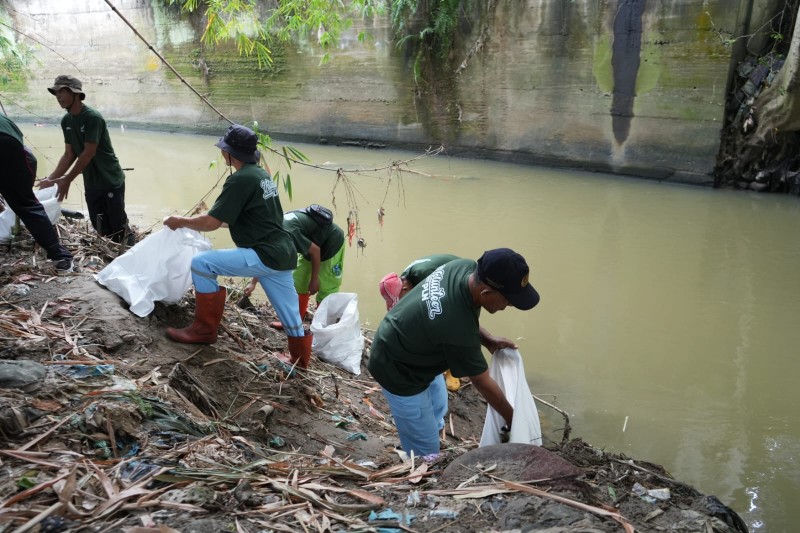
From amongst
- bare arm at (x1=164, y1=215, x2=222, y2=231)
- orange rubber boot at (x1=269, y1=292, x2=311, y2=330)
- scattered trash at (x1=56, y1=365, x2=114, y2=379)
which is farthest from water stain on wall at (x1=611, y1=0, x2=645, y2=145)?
scattered trash at (x1=56, y1=365, x2=114, y2=379)

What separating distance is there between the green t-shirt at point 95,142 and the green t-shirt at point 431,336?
9.31ft

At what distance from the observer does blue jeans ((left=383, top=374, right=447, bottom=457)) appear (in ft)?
9.95

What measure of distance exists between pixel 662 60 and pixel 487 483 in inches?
420

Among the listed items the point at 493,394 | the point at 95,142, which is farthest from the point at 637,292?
the point at 95,142

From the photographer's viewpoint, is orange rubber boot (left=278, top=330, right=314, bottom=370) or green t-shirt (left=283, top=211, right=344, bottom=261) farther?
green t-shirt (left=283, top=211, right=344, bottom=261)

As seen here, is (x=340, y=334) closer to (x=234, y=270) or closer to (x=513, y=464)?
(x=234, y=270)

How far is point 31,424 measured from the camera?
2.41 metres

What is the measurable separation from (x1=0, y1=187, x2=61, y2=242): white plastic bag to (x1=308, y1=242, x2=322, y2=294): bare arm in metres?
1.80

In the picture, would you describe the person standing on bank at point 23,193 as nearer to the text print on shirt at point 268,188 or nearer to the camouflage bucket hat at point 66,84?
the camouflage bucket hat at point 66,84

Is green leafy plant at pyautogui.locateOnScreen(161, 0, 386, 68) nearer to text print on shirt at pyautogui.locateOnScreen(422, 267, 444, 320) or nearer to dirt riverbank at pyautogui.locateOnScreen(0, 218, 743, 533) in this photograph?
dirt riverbank at pyautogui.locateOnScreen(0, 218, 743, 533)

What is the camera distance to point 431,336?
2.73m

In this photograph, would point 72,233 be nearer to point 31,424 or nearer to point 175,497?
point 31,424

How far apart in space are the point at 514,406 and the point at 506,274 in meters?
Result: 0.69

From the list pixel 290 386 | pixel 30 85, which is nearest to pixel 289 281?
pixel 290 386
